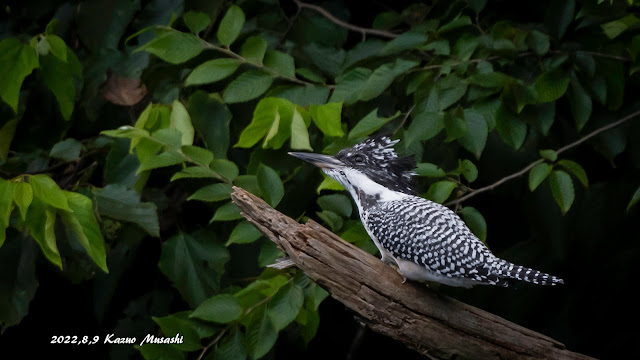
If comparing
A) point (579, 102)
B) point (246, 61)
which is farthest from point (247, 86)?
point (579, 102)

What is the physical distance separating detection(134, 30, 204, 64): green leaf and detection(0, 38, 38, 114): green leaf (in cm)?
28

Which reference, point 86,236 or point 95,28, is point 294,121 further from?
point 95,28

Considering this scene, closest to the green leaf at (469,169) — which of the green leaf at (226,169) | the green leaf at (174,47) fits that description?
the green leaf at (226,169)

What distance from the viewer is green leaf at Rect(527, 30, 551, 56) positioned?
207cm

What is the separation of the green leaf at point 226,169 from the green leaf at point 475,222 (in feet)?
2.02

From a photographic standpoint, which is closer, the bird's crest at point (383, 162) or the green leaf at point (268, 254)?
the bird's crest at point (383, 162)

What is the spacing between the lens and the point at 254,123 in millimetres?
2012

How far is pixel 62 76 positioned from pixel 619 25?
5.35ft

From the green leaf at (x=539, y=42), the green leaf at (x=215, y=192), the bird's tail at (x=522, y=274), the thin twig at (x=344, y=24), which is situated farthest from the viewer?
the thin twig at (x=344, y=24)

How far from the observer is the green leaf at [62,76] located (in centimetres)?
216

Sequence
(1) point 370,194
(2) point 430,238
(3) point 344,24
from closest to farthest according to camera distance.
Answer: (2) point 430,238 < (1) point 370,194 < (3) point 344,24

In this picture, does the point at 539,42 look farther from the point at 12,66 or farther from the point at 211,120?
the point at 12,66

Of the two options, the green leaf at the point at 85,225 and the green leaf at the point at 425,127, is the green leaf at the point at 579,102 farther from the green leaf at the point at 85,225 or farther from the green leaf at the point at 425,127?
the green leaf at the point at 85,225

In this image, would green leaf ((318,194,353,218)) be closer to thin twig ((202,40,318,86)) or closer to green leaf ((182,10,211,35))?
thin twig ((202,40,318,86))
